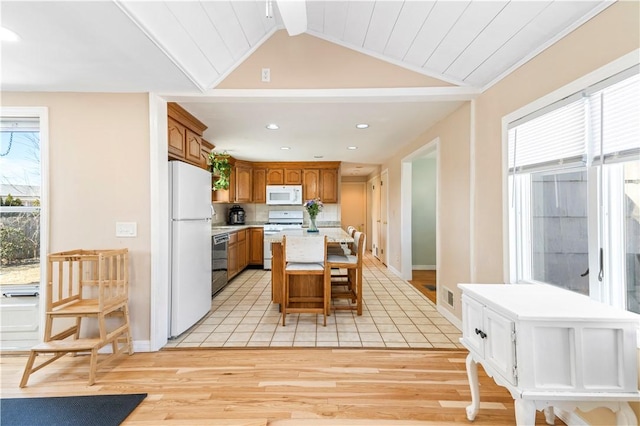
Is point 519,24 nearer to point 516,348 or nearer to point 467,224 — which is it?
point 467,224

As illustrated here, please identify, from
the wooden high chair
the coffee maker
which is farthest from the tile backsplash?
the wooden high chair

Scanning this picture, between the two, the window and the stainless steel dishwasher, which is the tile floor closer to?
the stainless steel dishwasher

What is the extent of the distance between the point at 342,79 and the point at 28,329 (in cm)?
A: 361

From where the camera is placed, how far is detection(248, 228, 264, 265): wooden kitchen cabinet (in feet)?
19.4

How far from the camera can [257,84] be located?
247cm

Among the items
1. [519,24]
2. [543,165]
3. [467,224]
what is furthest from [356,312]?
[519,24]

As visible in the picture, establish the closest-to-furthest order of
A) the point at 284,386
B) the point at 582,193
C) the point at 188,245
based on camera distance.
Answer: the point at 582,193, the point at 284,386, the point at 188,245

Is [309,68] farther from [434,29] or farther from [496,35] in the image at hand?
[496,35]

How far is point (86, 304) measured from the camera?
7.12ft

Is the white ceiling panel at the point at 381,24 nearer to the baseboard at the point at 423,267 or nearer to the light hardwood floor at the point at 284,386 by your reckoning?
the light hardwood floor at the point at 284,386

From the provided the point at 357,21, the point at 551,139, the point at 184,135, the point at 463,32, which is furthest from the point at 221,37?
the point at 551,139

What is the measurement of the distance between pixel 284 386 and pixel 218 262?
2529mm

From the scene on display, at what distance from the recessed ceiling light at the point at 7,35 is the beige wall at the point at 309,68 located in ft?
4.05

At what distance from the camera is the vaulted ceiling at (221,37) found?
4.94 feet
